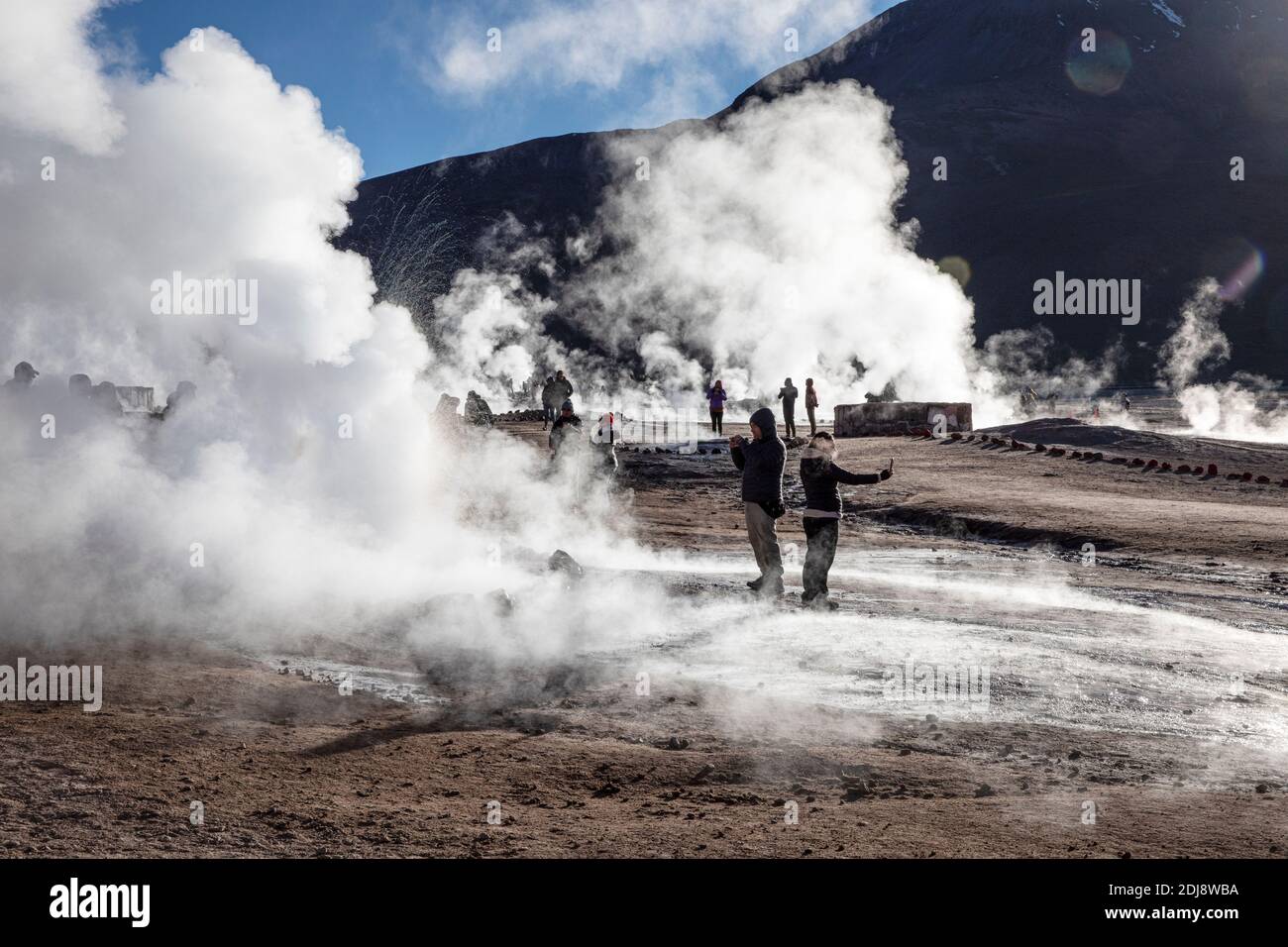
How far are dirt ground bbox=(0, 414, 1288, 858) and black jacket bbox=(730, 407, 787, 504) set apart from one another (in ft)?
3.73

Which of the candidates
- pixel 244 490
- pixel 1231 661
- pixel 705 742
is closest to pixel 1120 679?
pixel 1231 661

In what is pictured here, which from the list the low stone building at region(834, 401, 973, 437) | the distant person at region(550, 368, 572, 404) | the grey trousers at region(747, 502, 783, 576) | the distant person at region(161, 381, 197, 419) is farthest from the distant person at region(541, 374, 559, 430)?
the grey trousers at region(747, 502, 783, 576)

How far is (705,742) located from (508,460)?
15415 millimetres

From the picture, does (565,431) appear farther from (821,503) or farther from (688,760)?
(688,760)

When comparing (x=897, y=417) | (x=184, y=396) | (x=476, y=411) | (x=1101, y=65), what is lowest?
(x=184, y=396)

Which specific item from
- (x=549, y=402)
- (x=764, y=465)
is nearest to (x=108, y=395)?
(x=764, y=465)

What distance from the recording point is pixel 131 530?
31.2 feet

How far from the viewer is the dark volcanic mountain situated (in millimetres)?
89812

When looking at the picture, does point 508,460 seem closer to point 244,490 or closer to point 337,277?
point 337,277

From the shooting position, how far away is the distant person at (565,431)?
15.6m

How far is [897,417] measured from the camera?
1237 inches

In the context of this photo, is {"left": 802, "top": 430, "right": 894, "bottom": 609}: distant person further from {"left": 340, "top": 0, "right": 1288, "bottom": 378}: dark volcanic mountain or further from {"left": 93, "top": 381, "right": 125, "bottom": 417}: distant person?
{"left": 340, "top": 0, "right": 1288, "bottom": 378}: dark volcanic mountain

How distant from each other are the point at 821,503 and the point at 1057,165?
112 meters

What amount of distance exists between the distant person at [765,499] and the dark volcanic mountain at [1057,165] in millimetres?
60594
